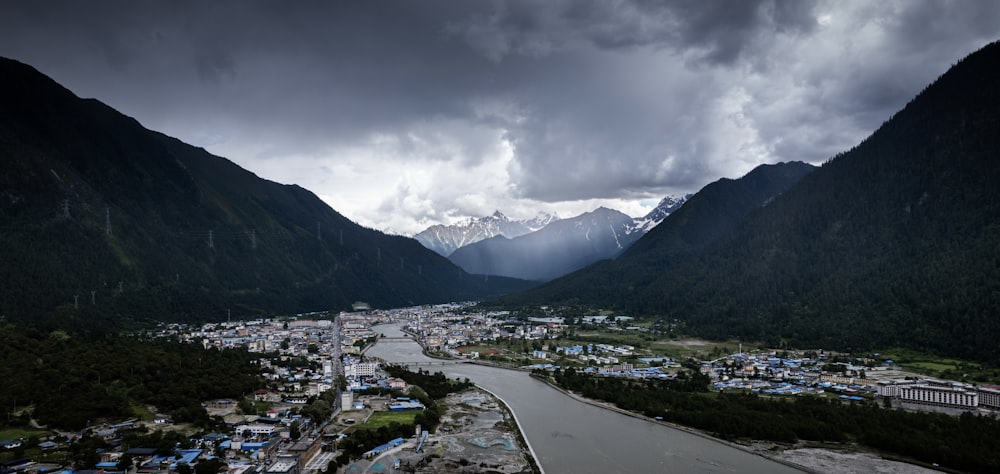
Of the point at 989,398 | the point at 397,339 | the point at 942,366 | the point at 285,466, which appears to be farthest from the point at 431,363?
the point at 989,398

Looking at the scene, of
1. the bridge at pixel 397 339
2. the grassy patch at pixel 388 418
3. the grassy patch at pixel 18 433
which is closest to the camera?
the grassy patch at pixel 18 433

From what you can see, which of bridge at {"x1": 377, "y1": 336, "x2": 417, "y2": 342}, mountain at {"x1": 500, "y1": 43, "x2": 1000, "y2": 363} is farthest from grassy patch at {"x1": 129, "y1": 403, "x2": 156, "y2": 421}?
mountain at {"x1": 500, "y1": 43, "x2": 1000, "y2": 363}

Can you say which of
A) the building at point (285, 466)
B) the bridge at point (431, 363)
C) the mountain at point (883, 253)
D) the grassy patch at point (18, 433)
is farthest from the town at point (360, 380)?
the mountain at point (883, 253)

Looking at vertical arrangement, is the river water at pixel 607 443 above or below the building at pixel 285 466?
below

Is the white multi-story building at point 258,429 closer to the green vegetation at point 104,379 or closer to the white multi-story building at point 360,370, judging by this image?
the green vegetation at point 104,379

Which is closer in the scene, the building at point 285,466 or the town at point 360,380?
the building at point 285,466

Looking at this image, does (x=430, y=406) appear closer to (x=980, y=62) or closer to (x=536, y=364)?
(x=536, y=364)

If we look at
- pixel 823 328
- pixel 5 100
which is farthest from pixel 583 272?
pixel 5 100
